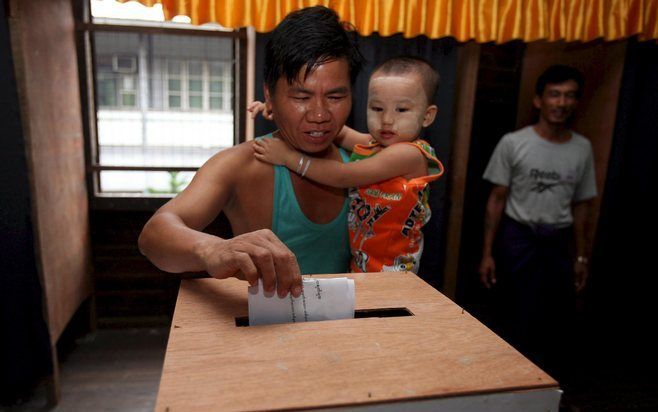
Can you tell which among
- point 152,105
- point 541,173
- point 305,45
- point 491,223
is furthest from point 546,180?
point 152,105

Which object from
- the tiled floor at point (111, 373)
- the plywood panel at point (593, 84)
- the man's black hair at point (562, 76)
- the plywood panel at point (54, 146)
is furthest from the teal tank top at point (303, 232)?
the plywood panel at point (593, 84)

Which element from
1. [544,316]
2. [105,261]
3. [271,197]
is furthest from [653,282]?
[105,261]

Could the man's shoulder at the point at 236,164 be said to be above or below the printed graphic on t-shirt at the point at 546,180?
above

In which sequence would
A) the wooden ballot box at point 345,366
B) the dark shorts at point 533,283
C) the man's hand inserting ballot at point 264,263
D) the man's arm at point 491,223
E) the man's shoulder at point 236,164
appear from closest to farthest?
the wooden ballot box at point 345,366, the man's hand inserting ballot at point 264,263, the man's shoulder at point 236,164, the dark shorts at point 533,283, the man's arm at point 491,223

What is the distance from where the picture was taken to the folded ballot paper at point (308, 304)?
70 cm

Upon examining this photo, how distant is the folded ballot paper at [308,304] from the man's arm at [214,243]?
2 centimetres

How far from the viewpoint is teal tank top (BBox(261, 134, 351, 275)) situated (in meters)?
1.29

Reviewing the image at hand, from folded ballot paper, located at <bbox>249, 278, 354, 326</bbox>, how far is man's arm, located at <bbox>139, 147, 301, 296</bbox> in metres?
0.02

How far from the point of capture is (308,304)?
2.38 ft

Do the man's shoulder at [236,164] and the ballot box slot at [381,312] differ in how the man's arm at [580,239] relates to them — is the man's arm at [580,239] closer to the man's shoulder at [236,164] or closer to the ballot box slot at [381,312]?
the man's shoulder at [236,164]

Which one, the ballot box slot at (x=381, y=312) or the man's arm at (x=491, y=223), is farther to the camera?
the man's arm at (x=491, y=223)

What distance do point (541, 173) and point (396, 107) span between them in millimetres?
1848

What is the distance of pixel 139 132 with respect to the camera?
3.73 m

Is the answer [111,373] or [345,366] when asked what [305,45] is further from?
[111,373]
